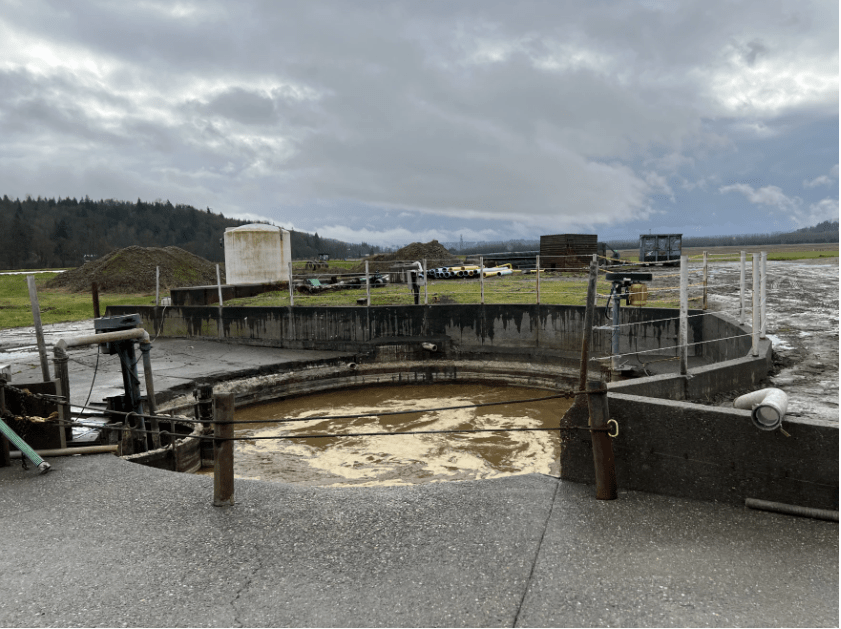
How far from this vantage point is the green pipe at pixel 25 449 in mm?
5199

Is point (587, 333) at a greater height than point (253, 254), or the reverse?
point (253, 254)

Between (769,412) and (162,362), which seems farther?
(162,362)

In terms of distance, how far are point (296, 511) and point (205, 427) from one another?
537 centimetres

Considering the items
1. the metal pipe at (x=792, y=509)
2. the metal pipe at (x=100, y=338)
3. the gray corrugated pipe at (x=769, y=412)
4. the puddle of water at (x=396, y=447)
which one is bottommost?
the puddle of water at (x=396, y=447)

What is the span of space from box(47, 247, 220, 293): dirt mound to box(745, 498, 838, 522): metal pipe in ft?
110

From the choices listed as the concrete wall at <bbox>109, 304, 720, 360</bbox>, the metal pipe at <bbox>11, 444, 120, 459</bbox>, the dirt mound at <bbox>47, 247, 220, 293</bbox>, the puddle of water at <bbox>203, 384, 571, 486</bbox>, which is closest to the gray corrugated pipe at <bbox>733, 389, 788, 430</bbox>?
the puddle of water at <bbox>203, 384, 571, 486</bbox>

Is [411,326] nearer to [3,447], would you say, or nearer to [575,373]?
[575,373]

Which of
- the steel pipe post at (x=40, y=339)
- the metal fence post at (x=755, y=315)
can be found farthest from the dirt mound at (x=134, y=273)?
the metal fence post at (x=755, y=315)

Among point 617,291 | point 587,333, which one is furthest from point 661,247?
point 587,333

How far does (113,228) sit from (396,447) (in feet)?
459

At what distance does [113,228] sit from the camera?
12838 cm

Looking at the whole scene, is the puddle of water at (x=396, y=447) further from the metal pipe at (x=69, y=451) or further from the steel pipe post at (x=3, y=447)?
the steel pipe post at (x=3, y=447)

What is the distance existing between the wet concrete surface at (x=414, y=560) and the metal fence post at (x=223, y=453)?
119 mm

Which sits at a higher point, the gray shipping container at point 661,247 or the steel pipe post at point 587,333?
the gray shipping container at point 661,247
